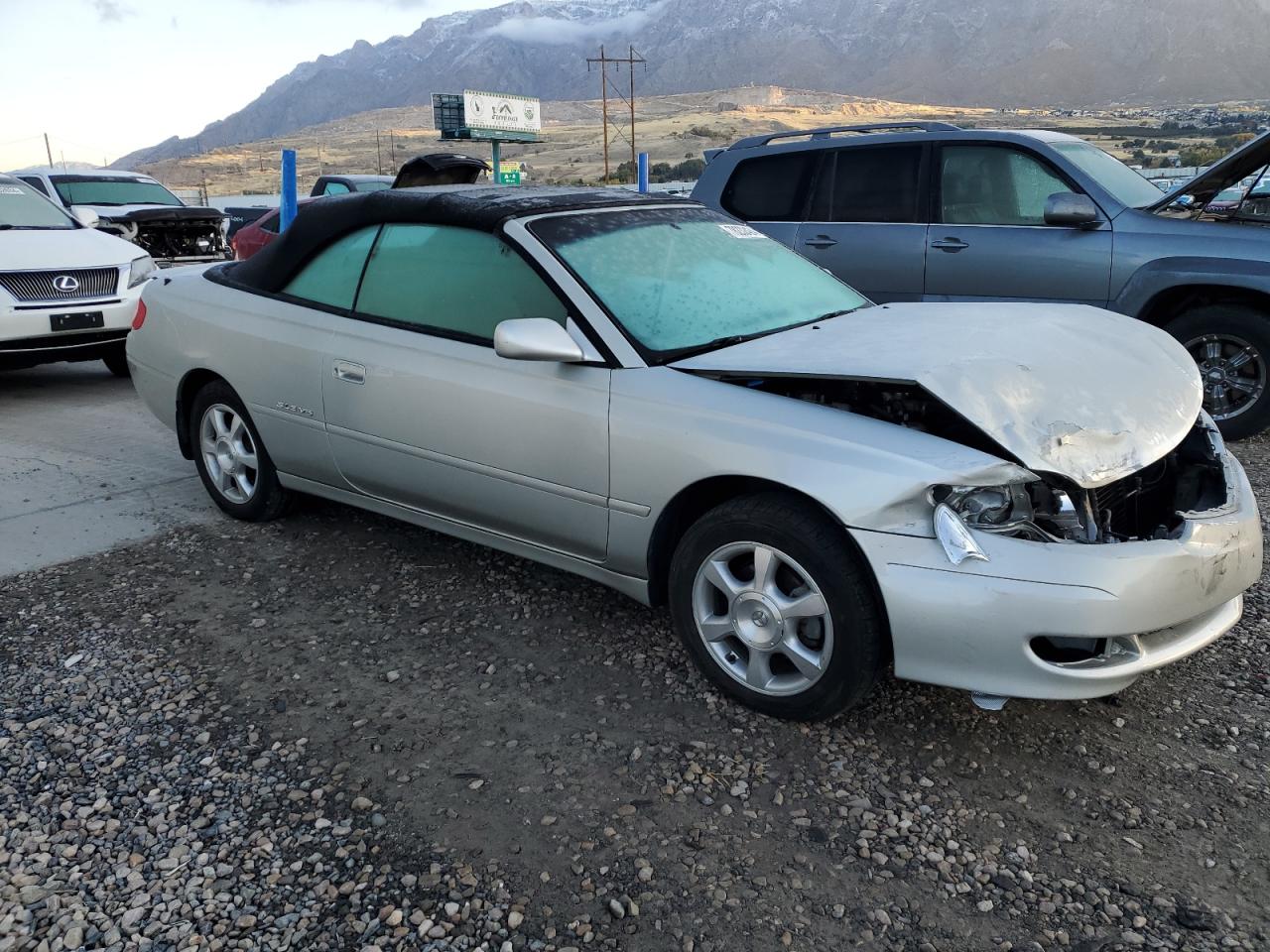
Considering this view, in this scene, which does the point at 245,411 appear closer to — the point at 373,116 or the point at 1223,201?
the point at 1223,201

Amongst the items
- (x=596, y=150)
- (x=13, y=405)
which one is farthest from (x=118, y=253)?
(x=596, y=150)

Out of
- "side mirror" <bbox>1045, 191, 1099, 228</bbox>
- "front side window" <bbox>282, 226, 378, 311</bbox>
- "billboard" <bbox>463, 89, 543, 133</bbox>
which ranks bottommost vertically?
"front side window" <bbox>282, 226, 378, 311</bbox>

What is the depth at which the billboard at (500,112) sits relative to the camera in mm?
47438

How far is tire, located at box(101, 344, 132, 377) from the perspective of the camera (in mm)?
7918

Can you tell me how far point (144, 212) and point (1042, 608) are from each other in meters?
13.2

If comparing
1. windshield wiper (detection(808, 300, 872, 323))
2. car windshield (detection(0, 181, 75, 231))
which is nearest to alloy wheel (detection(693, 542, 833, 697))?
windshield wiper (detection(808, 300, 872, 323))

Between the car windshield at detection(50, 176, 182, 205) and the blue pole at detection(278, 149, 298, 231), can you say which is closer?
the blue pole at detection(278, 149, 298, 231)

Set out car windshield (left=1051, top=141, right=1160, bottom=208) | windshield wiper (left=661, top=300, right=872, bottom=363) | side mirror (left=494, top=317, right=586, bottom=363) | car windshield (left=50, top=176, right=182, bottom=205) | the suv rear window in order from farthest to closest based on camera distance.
Answer: car windshield (left=50, top=176, right=182, bottom=205)
the suv rear window
car windshield (left=1051, top=141, right=1160, bottom=208)
windshield wiper (left=661, top=300, right=872, bottom=363)
side mirror (left=494, top=317, right=586, bottom=363)

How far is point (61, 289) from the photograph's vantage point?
743 centimetres

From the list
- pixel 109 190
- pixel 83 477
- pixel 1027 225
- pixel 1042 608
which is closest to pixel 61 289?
pixel 83 477

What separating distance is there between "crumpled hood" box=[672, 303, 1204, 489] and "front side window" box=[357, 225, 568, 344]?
70 cm

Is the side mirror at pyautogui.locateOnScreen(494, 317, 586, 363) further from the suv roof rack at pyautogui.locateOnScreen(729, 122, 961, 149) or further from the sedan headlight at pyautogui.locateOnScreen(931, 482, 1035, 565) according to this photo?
the suv roof rack at pyautogui.locateOnScreen(729, 122, 961, 149)

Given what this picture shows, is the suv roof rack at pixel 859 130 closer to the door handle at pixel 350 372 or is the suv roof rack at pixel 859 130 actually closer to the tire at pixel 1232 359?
the tire at pixel 1232 359

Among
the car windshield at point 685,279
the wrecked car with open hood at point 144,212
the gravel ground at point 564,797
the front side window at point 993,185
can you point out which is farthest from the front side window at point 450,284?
the wrecked car with open hood at point 144,212
